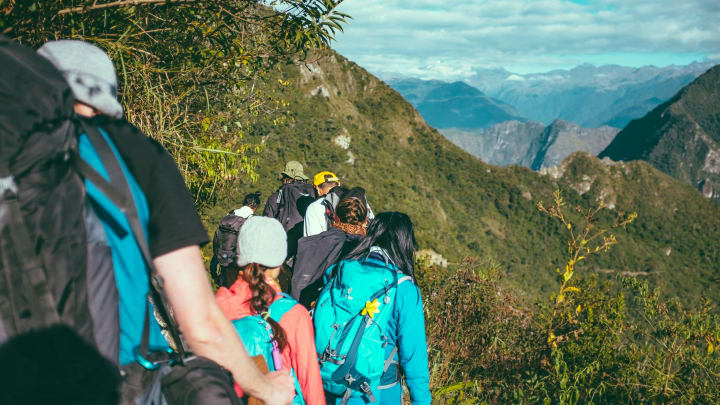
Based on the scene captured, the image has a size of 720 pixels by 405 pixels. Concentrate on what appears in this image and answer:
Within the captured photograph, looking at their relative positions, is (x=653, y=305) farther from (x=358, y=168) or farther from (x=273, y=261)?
(x=358, y=168)

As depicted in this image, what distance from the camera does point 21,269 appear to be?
37.3 inches

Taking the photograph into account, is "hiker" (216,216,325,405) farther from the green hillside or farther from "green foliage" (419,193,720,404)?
the green hillside

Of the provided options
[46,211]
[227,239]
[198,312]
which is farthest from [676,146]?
[46,211]

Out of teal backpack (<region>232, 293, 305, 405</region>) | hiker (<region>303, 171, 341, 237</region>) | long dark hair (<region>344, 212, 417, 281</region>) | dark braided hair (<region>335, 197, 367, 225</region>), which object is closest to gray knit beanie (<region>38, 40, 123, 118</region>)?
teal backpack (<region>232, 293, 305, 405</region>)

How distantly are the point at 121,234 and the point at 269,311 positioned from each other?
1.14 m

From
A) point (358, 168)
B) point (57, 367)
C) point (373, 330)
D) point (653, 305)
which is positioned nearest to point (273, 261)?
point (373, 330)

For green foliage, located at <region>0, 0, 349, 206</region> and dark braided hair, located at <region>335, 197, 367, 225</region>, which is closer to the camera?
green foliage, located at <region>0, 0, 349, 206</region>

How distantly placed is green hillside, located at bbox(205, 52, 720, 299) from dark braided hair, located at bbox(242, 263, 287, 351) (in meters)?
43.6

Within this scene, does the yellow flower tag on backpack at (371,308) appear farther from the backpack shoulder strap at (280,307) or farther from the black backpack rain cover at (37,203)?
the black backpack rain cover at (37,203)

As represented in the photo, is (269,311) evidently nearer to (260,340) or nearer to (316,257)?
(260,340)

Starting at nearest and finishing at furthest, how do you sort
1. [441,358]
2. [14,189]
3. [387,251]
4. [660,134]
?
[14,189], [387,251], [441,358], [660,134]

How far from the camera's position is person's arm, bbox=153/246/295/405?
4.00ft

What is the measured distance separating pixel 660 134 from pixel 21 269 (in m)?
209

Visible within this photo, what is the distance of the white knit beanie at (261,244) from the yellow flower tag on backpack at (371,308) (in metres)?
0.59
